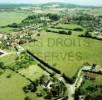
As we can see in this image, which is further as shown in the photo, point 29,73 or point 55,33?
point 55,33

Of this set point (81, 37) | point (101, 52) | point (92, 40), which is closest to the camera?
point (101, 52)

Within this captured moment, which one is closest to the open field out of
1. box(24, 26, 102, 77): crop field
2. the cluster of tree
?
the cluster of tree

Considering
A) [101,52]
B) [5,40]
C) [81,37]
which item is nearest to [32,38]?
[5,40]

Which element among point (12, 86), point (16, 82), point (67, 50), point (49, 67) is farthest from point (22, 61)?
point (67, 50)

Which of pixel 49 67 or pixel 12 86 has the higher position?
pixel 12 86

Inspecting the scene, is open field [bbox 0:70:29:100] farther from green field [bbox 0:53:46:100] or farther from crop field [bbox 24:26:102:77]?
crop field [bbox 24:26:102:77]

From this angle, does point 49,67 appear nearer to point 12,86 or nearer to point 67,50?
point 12,86

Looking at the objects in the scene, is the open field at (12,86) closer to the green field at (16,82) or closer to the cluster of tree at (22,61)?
the green field at (16,82)

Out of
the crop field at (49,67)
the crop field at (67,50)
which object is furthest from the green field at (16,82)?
the crop field at (67,50)

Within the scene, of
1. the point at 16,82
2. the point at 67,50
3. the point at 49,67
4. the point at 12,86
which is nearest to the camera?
the point at 12,86

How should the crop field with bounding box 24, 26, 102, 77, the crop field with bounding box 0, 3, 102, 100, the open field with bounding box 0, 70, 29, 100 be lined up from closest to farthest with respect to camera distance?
the open field with bounding box 0, 70, 29, 100
the crop field with bounding box 0, 3, 102, 100
the crop field with bounding box 24, 26, 102, 77

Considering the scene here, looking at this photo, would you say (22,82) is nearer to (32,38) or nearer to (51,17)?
(32,38)
